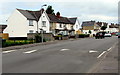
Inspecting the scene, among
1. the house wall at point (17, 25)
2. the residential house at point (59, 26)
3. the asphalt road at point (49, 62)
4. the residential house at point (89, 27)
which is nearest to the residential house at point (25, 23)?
the house wall at point (17, 25)

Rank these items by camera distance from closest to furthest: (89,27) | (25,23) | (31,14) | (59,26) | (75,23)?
(25,23), (31,14), (59,26), (75,23), (89,27)

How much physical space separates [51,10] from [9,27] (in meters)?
46.5

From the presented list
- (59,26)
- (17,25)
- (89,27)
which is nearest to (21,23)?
(17,25)

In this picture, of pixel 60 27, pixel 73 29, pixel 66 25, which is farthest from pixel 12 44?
pixel 73 29

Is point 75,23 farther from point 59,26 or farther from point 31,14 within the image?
point 31,14

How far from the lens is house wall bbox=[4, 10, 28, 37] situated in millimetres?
53531

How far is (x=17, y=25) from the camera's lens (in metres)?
54.5

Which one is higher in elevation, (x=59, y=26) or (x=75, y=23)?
(x=75, y=23)

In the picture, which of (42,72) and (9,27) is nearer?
(42,72)

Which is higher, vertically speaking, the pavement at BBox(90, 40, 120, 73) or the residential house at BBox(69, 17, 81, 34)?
the residential house at BBox(69, 17, 81, 34)

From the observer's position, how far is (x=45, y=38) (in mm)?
40750

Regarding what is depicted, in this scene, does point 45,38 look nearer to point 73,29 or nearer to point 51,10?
point 73,29

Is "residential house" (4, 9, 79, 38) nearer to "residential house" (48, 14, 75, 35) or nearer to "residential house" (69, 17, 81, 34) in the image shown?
"residential house" (48, 14, 75, 35)

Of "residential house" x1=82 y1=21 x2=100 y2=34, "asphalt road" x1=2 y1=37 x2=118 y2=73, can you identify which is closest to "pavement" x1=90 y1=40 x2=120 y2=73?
"asphalt road" x1=2 y1=37 x2=118 y2=73
